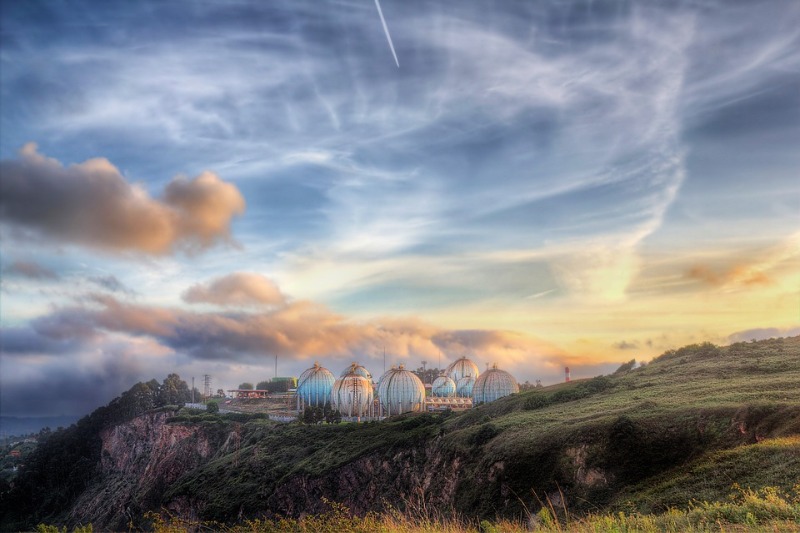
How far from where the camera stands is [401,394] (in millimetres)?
87812

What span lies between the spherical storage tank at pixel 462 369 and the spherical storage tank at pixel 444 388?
3.73m

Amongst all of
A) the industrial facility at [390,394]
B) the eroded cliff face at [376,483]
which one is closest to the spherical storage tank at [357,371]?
the industrial facility at [390,394]

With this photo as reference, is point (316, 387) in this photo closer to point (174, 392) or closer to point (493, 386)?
point (493, 386)

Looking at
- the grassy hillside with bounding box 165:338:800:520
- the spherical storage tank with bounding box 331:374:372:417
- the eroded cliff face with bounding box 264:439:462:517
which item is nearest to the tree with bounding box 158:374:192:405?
the spherical storage tank with bounding box 331:374:372:417

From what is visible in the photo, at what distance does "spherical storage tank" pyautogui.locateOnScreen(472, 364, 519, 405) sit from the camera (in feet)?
274

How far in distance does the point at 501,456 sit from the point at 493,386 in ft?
162

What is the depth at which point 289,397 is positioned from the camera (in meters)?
117

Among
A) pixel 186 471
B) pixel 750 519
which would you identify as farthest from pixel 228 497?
pixel 750 519

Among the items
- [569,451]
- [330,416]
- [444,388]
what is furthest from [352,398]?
[569,451]

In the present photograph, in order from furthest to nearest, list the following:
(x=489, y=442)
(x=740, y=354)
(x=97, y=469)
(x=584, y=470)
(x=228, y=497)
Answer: (x=97, y=469) → (x=228, y=497) → (x=740, y=354) → (x=489, y=442) → (x=584, y=470)

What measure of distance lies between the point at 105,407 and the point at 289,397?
32322 millimetres

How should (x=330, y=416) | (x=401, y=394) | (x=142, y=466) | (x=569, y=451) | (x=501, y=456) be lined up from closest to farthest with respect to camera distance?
(x=569, y=451), (x=501, y=456), (x=330, y=416), (x=142, y=466), (x=401, y=394)

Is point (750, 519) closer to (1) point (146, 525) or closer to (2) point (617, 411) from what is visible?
(2) point (617, 411)

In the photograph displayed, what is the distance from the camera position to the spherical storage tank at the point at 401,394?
87.3m
